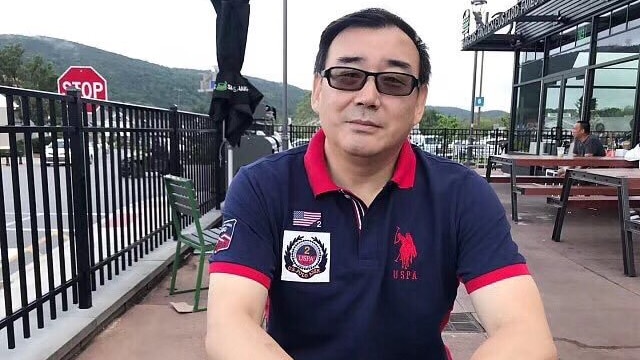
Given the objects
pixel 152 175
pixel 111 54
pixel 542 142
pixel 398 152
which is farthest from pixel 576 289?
pixel 111 54

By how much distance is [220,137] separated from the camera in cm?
701

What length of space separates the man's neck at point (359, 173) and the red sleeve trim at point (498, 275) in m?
0.39

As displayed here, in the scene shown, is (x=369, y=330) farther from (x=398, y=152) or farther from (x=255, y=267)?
(x=398, y=152)

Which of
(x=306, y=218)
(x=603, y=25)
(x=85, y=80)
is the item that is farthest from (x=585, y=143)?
(x=85, y=80)

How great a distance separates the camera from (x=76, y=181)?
10.1 ft

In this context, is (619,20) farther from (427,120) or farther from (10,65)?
(10,65)

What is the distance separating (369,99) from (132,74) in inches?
3818

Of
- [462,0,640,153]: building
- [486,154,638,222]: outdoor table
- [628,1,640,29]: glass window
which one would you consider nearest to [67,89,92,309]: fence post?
[486,154,638,222]: outdoor table

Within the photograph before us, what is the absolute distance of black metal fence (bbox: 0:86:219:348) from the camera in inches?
100

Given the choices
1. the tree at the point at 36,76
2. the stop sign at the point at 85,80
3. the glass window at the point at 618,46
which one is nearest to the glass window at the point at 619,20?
the glass window at the point at 618,46

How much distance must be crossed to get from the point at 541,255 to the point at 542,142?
8026 millimetres

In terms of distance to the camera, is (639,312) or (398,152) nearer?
(398,152)

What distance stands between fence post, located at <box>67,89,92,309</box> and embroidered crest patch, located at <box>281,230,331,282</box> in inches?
88.3

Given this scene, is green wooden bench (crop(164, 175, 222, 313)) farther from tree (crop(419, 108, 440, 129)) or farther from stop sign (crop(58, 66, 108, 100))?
stop sign (crop(58, 66, 108, 100))
